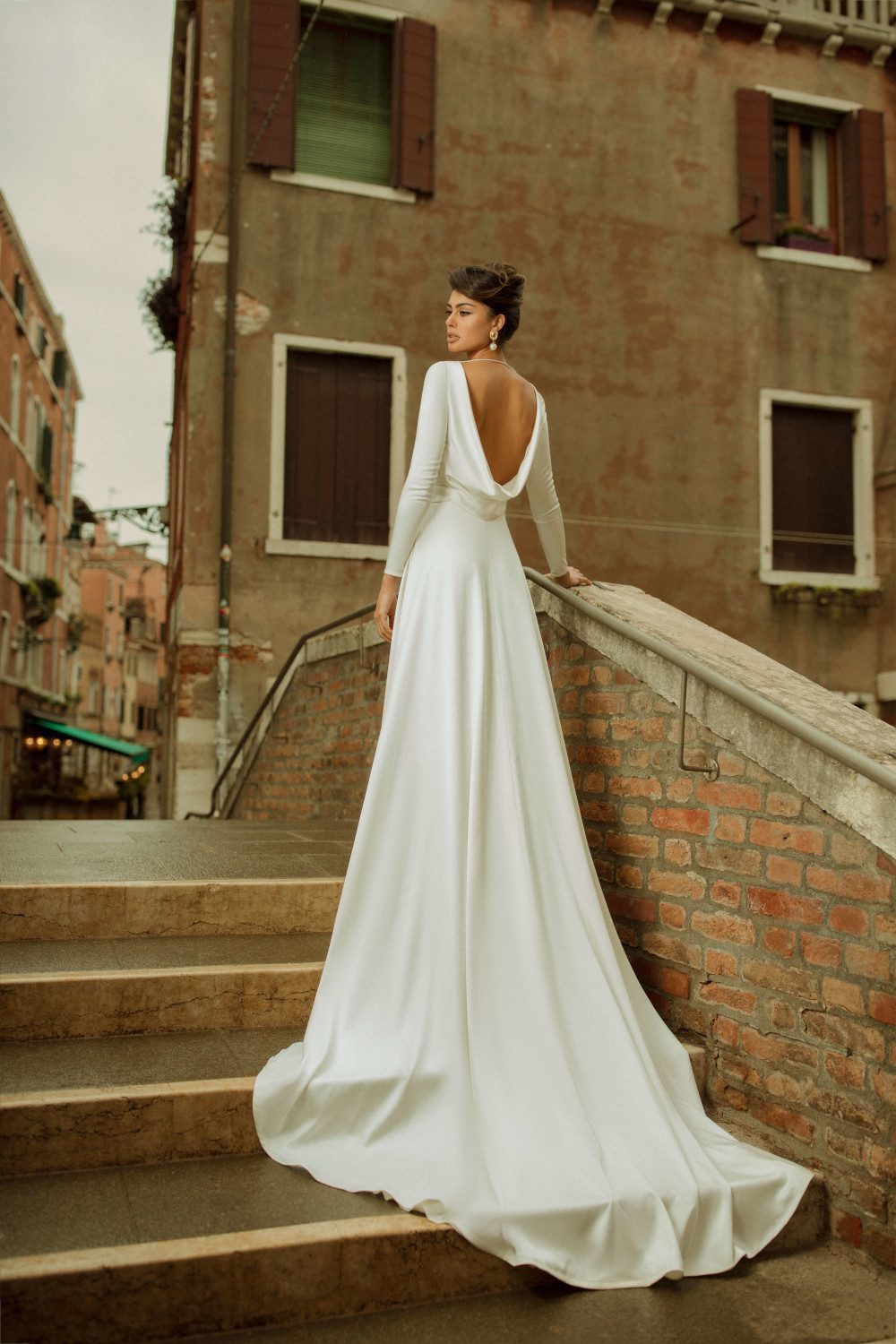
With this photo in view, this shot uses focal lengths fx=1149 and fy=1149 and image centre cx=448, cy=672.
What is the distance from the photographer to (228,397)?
31.1 ft

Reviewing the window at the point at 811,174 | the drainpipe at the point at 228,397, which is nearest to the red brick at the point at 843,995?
the drainpipe at the point at 228,397

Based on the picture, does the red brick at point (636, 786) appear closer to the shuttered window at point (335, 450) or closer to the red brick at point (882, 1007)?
the red brick at point (882, 1007)

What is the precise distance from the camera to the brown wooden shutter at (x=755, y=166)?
1077cm

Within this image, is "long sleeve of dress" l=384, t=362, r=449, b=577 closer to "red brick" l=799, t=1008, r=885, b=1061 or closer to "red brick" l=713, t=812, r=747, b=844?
"red brick" l=713, t=812, r=747, b=844

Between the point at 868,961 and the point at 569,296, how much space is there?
8.99 meters

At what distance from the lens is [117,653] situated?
48781 millimetres

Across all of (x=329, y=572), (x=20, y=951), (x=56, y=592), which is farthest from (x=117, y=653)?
(x=20, y=951)

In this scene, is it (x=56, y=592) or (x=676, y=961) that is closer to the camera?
(x=676, y=961)

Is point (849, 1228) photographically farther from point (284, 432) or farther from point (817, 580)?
point (817, 580)

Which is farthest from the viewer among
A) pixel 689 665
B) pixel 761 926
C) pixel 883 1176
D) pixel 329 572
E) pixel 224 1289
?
pixel 329 572

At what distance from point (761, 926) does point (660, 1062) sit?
1.33 feet

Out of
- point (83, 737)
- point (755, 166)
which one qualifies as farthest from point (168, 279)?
point (83, 737)

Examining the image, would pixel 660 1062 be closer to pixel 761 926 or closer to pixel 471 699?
pixel 761 926

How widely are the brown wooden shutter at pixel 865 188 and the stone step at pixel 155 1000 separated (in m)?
10.2
